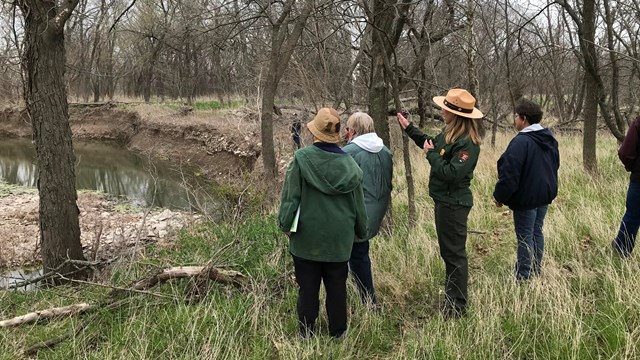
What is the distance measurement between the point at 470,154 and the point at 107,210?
35.4 feet

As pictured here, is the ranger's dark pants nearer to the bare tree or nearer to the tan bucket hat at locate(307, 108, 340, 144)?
the tan bucket hat at locate(307, 108, 340, 144)

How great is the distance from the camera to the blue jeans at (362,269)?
12.1 feet

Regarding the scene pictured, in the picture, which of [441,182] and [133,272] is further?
[133,272]

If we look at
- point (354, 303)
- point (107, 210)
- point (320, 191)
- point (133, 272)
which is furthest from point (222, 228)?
point (107, 210)

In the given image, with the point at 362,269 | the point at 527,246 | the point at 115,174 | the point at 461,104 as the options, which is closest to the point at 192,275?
the point at 362,269

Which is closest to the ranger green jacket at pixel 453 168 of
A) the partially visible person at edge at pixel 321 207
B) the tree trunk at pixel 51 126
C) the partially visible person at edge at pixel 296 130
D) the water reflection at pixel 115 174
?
the partially visible person at edge at pixel 321 207

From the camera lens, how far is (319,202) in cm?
309

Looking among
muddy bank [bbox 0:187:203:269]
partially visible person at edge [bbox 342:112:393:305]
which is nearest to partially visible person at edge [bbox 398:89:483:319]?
partially visible person at edge [bbox 342:112:393:305]

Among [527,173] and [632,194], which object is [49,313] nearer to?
[527,173]

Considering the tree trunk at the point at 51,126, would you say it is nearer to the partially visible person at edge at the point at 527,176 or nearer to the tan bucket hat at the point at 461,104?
the tan bucket hat at the point at 461,104

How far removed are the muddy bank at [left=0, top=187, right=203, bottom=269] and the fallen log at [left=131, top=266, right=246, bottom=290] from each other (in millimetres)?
2316

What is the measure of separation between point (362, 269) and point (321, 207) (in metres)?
0.91

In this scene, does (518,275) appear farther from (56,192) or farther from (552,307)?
(56,192)

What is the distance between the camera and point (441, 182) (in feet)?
11.2
